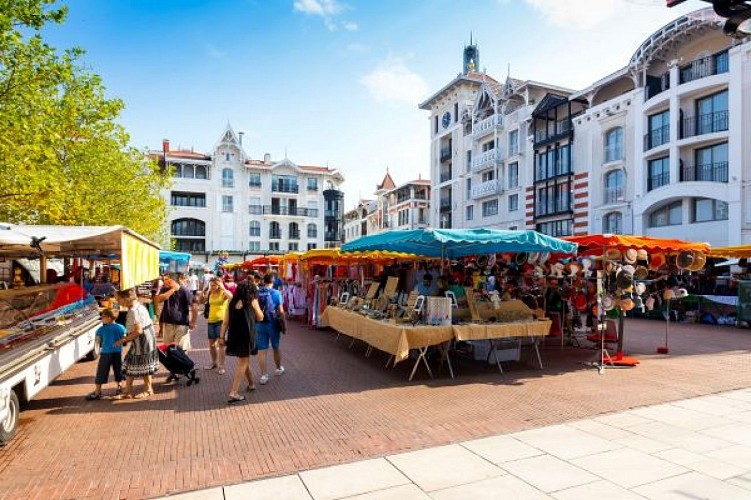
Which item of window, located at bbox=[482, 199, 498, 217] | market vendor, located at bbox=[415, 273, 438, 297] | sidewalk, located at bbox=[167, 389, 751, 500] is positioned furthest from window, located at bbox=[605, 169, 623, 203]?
sidewalk, located at bbox=[167, 389, 751, 500]

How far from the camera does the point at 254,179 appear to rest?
57156 millimetres

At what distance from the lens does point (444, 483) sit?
14.1ft

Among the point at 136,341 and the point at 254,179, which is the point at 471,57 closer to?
the point at 254,179

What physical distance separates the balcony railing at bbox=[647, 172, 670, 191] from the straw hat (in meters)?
18.5

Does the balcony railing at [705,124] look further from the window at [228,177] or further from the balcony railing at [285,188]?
the window at [228,177]

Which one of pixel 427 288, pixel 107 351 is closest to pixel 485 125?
pixel 427 288

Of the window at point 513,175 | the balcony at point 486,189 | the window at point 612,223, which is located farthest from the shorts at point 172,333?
the balcony at point 486,189

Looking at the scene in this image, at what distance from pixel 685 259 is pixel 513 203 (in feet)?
84.3

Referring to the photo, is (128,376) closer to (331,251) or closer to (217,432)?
(217,432)

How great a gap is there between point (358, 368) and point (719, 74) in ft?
76.9

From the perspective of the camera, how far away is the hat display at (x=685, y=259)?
1073 centimetres

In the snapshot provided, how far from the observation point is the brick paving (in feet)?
15.1

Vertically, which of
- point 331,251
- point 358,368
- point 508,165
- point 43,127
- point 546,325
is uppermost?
point 508,165

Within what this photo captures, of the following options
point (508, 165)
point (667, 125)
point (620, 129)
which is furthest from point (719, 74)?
point (508, 165)
